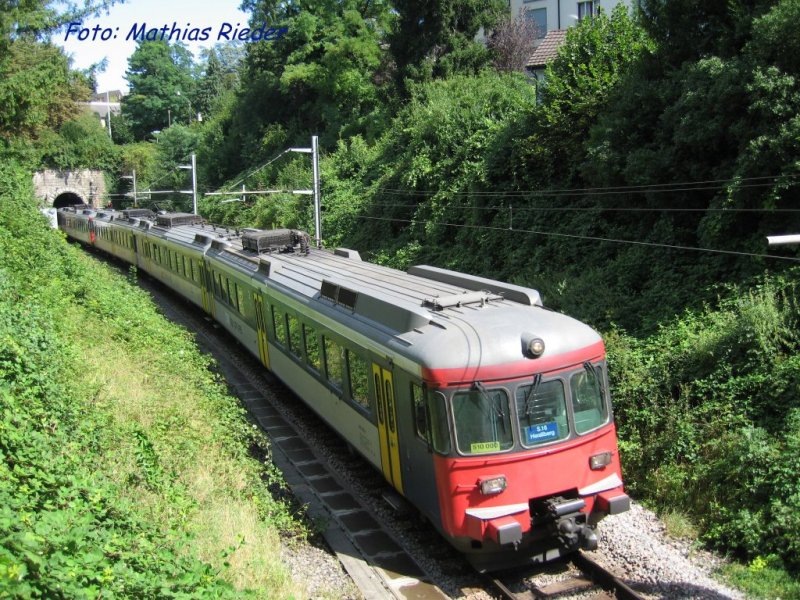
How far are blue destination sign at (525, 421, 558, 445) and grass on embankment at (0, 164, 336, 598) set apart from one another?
286 centimetres

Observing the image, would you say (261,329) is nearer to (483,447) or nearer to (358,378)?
(358,378)

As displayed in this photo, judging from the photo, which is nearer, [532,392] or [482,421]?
[482,421]

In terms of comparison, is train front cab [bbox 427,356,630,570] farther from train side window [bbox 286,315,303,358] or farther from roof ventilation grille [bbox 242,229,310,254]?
roof ventilation grille [bbox 242,229,310,254]

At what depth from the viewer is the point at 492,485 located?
796 centimetres

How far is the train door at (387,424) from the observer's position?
30.1 ft

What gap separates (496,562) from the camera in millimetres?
8297

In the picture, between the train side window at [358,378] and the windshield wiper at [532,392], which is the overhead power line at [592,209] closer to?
the windshield wiper at [532,392]

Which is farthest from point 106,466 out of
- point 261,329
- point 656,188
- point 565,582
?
point 656,188

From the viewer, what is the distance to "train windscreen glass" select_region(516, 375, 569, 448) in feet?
26.6

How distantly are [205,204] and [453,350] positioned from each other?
43.8 meters

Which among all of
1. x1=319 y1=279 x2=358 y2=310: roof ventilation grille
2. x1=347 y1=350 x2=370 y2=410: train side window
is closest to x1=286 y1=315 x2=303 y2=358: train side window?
x1=319 y1=279 x2=358 y2=310: roof ventilation grille

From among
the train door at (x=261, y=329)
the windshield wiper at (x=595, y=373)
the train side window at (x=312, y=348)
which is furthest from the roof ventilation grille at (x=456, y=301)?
the train door at (x=261, y=329)

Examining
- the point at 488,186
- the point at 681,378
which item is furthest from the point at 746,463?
the point at 488,186

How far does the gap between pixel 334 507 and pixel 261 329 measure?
19.6ft
